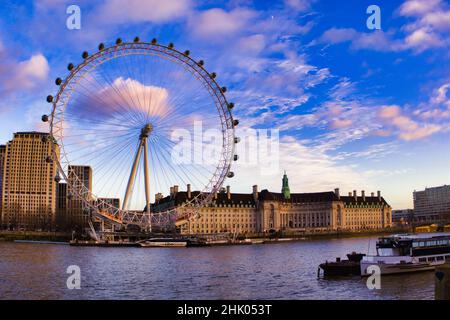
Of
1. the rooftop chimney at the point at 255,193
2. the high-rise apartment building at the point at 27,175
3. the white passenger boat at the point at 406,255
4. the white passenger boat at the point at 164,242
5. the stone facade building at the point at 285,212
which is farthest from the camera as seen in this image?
the high-rise apartment building at the point at 27,175

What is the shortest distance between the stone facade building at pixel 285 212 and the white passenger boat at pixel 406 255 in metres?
75.7

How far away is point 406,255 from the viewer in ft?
121

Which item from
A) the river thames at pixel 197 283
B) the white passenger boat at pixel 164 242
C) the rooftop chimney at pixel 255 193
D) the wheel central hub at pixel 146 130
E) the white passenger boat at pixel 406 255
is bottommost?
the white passenger boat at pixel 164 242

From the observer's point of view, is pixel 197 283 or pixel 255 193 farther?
pixel 255 193

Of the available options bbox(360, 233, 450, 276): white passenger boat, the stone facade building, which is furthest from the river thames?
the stone facade building

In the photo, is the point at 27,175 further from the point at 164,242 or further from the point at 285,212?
the point at 164,242

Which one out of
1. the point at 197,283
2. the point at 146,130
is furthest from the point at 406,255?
the point at 146,130

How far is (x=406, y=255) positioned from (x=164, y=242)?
164 ft

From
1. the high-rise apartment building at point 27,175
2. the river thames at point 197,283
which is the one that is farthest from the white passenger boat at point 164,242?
the high-rise apartment building at point 27,175

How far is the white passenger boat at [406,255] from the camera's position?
1386 inches

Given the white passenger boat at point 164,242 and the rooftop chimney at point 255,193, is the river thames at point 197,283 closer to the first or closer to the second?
the white passenger boat at point 164,242
